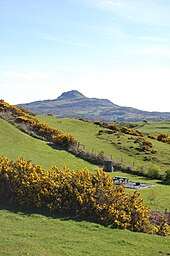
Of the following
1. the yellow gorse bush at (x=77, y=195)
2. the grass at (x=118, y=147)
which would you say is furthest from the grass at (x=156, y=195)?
the grass at (x=118, y=147)

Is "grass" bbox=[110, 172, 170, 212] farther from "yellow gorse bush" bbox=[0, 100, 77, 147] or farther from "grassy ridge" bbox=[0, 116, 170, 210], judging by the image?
"yellow gorse bush" bbox=[0, 100, 77, 147]

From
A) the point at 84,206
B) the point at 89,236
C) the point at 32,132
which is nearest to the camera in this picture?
the point at 89,236

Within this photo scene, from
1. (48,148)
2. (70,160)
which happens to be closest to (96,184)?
(70,160)

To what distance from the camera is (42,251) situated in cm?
1449

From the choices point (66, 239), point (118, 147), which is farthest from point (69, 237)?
point (118, 147)

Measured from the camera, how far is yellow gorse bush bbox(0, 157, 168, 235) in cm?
1930

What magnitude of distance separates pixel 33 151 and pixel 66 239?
2279 cm

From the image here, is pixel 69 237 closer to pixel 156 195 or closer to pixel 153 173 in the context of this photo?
pixel 156 195

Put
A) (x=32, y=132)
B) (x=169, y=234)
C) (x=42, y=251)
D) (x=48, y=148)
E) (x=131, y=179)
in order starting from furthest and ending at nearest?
(x=32, y=132) → (x=48, y=148) → (x=131, y=179) → (x=169, y=234) → (x=42, y=251)

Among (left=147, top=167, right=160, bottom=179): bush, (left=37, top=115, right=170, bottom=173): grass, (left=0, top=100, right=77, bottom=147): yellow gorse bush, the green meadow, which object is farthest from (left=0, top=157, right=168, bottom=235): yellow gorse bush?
(left=0, top=100, right=77, bottom=147): yellow gorse bush

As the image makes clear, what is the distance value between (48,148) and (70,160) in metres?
4.22

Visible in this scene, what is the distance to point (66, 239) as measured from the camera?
16156 mm

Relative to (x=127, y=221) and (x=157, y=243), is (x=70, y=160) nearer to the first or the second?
(x=127, y=221)

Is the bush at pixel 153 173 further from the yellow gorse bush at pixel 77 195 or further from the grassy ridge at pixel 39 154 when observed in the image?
the yellow gorse bush at pixel 77 195
